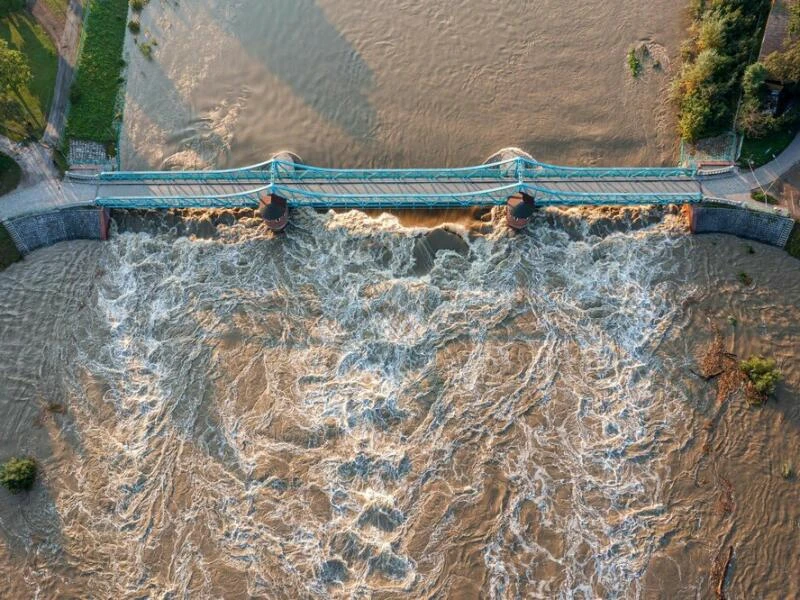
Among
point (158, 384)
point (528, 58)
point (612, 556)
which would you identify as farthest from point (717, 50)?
point (158, 384)

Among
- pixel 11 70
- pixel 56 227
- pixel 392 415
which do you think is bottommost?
pixel 392 415

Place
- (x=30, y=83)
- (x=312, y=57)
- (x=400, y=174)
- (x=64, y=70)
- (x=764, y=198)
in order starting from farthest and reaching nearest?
(x=312, y=57) → (x=64, y=70) → (x=30, y=83) → (x=400, y=174) → (x=764, y=198)

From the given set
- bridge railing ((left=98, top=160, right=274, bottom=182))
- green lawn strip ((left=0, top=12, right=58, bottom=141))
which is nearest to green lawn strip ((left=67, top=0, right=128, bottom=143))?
green lawn strip ((left=0, top=12, right=58, bottom=141))

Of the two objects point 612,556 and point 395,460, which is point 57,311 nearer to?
point 395,460

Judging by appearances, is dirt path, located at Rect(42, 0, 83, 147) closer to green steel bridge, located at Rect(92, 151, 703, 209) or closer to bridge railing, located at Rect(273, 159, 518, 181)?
green steel bridge, located at Rect(92, 151, 703, 209)

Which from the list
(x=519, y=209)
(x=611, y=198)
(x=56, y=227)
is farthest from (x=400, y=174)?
(x=56, y=227)

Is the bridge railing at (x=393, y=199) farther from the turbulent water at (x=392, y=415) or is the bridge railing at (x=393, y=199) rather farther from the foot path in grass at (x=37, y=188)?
the foot path in grass at (x=37, y=188)

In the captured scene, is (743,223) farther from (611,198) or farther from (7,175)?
(7,175)
